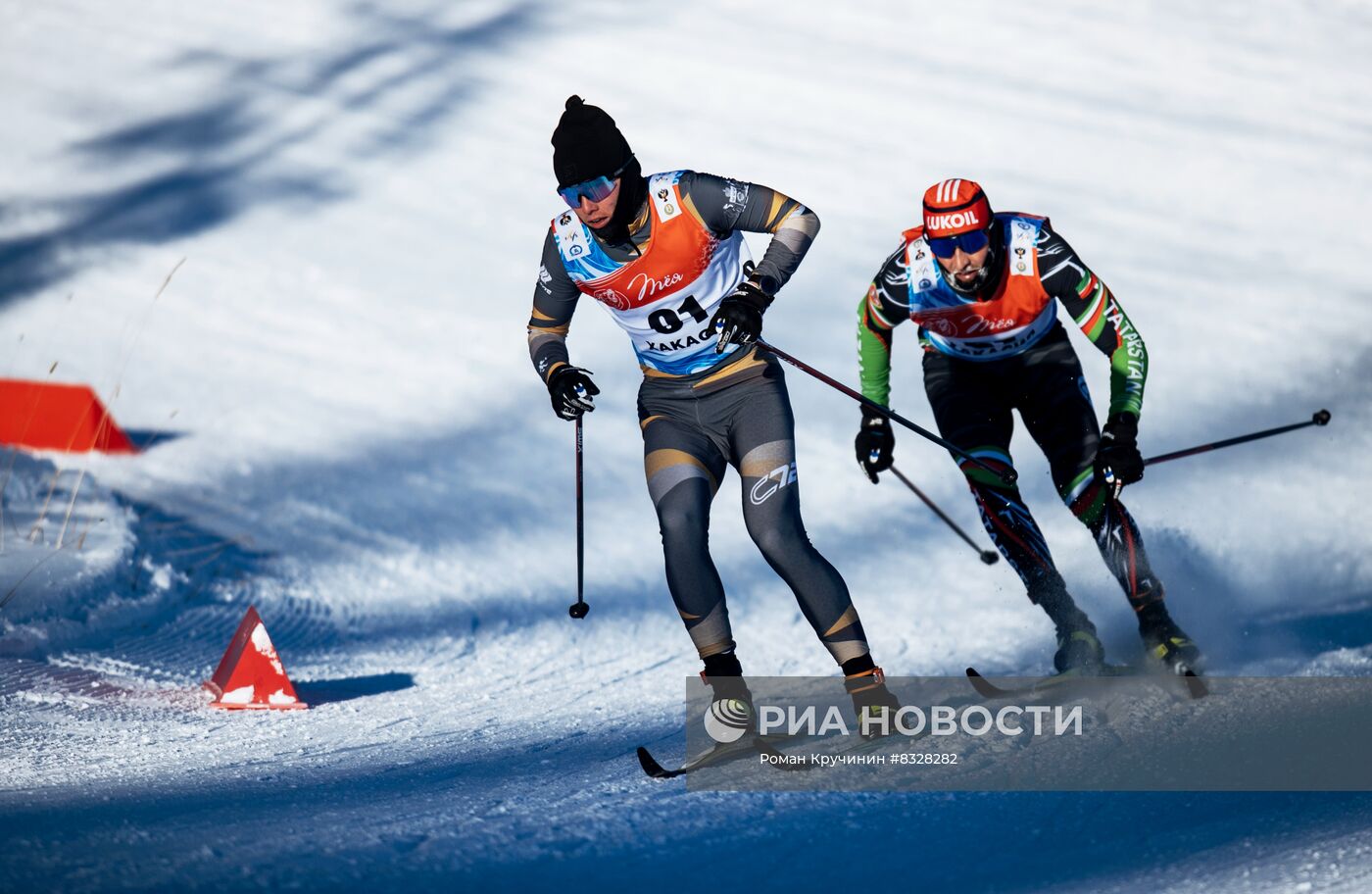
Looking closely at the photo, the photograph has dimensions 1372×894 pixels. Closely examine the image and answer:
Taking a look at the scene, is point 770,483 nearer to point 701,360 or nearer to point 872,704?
point 701,360

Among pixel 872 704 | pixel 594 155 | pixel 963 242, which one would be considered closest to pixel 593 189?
pixel 594 155

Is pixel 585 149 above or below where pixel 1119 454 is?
above

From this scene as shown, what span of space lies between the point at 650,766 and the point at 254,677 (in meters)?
1.93

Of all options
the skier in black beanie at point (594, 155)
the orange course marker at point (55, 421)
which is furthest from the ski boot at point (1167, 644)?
the orange course marker at point (55, 421)

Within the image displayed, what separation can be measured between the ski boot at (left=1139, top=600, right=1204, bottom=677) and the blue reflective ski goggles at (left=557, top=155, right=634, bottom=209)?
235 centimetres

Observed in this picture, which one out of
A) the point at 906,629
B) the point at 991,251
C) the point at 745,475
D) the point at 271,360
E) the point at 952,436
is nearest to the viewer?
the point at 745,475

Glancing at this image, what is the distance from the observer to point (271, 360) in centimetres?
A: 1059

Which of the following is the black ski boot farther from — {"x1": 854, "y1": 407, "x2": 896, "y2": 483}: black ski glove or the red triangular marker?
the red triangular marker

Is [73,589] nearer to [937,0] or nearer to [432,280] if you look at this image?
[432,280]

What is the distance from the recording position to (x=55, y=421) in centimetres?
840

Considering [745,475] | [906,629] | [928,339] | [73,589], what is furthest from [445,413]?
[745,475]

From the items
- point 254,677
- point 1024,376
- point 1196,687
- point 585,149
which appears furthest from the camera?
point 254,677

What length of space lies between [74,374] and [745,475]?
772 centimetres

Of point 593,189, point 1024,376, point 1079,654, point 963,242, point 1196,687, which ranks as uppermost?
point 593,189
